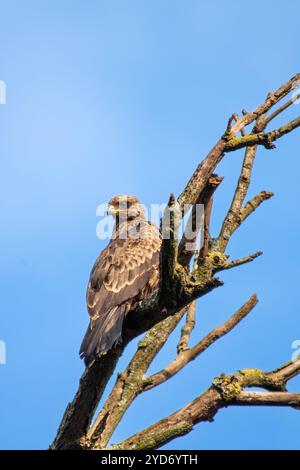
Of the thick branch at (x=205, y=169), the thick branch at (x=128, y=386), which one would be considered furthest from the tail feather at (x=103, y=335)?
the thick branch at (x=205, y=169)

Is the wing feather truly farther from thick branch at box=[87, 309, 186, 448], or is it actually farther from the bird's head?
the bird's head

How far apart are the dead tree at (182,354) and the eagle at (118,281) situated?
0.63ft

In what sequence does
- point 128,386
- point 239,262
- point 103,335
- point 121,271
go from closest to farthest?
1. point 239,262
2. point 103,335
3. point 128,386
4. point 121,271

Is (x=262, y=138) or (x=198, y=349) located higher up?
(x=262, y=138)

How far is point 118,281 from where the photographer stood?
10461 millimetres

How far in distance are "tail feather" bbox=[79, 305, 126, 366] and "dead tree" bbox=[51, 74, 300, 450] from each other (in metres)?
0.13

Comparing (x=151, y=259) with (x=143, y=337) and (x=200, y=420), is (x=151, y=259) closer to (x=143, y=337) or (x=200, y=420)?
(x=143, y=337)

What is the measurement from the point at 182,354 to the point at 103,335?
5.00 ft

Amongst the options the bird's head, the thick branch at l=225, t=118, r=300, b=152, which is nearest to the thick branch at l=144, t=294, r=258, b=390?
the thick branch at l=225, t=118, r=300, b=152

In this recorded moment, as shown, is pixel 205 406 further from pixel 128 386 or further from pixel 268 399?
pixel 128 386

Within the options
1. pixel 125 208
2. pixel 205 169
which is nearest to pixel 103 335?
pixel 205 169

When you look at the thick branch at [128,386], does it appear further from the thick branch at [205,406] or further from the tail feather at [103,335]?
the tail feather at [103,335]

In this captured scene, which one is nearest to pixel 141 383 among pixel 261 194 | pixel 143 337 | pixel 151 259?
pixel 143 337

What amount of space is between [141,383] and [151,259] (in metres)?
1.44
